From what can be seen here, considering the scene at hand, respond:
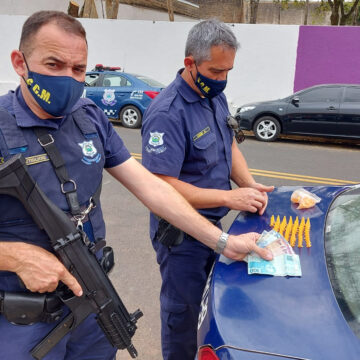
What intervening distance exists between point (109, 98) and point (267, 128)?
4001mm

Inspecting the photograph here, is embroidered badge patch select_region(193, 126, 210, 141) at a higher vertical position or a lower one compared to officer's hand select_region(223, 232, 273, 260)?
higher

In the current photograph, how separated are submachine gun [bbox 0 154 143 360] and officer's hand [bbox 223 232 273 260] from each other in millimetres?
465

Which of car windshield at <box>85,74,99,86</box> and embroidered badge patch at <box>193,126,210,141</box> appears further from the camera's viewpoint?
car windshield at <box>85,74,99,86</box>

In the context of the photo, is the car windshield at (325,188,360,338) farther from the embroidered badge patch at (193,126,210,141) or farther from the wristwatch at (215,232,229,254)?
the embroidered badge patch at (193,126,210,141)

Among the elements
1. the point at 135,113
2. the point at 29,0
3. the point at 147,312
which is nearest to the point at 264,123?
the point at 135,113

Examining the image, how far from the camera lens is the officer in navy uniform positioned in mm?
1882

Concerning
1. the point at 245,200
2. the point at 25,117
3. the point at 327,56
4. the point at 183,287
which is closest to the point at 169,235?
the point at 183,287

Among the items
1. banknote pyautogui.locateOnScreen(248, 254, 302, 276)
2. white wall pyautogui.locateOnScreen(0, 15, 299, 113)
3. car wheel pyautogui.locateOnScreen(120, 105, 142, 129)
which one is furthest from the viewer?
white wall pyautogui.locateOnScreen(0, 15, 299, 113)

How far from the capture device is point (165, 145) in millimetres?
1857

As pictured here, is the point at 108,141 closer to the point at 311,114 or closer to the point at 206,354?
the point at 206,354

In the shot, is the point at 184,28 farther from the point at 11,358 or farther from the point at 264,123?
the point at 11,358

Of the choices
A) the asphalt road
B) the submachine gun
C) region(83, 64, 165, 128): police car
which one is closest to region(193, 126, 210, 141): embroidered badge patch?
the submachine gun

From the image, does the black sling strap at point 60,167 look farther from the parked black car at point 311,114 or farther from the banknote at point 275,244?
the parked black car at point 311,114

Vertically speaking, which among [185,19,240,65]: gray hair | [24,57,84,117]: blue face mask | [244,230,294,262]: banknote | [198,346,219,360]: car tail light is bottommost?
[198,346,219,360]: car tail light
